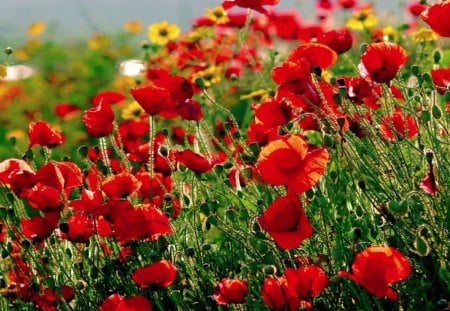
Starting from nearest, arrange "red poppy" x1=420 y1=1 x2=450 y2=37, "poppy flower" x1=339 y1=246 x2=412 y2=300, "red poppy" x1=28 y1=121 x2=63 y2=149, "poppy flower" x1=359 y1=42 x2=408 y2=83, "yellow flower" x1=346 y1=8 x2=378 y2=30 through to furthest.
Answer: "poppy flower" x1=339 y1=246 x2=412 y2=300 < "poppy flower" x1=359 y1=42 x2=408 y2=83 < "red poppy" x1=420 y1=1 x2=450 y2=37 < "red poppy" x1=28 y1=121 x2=63 y2=149 < "yellow flower" x1=346 y1=8 x2=378 y2=30

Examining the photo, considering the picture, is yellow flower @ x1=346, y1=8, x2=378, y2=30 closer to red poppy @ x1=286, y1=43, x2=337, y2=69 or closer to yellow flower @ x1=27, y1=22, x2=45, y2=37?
red poppy @ x1=286, y1=43, x2=337, y2=69

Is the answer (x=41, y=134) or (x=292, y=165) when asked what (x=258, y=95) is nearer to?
Answer: (x=41, y=134)

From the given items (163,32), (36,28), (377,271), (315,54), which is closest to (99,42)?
(36,28)

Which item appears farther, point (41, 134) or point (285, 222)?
point (41, 134)

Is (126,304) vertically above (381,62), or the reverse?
(381,62)

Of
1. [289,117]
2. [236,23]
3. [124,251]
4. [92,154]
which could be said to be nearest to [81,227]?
[124,251]

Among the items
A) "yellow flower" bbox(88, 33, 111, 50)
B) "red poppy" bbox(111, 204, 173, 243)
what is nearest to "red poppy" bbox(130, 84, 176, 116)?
"red poppy" bbox(111, 204, 173, 243)

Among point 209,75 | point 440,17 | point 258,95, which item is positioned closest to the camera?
point 440,17

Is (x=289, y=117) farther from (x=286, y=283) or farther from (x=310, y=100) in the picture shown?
(x=286, y=283)

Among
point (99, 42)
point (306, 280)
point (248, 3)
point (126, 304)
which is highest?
point (248, 3)
